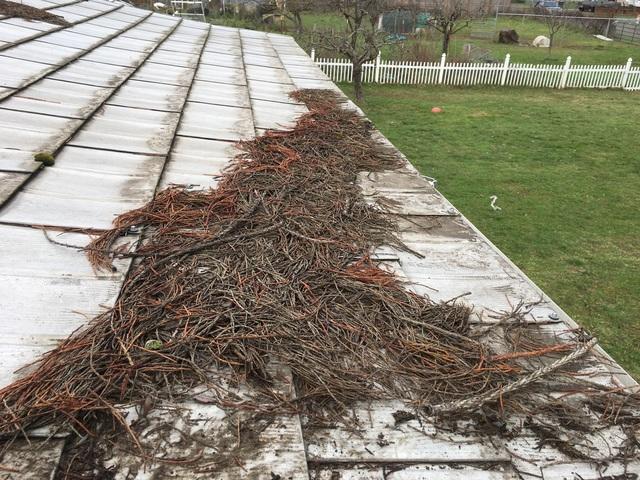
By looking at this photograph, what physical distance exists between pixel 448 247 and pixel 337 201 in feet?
3.14

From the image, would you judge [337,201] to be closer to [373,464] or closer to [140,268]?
[140,268]

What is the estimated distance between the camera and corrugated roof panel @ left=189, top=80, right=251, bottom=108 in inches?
246

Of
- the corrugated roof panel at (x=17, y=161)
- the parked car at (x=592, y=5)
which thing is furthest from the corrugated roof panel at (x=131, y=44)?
the parked car at (x=592, y=5)

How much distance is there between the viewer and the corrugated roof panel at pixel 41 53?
6.05m

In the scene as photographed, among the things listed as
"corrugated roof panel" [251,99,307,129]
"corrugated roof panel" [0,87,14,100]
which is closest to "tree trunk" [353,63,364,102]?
"corrugated roof panel" [251,99,307,129]

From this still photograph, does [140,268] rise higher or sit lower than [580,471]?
higher

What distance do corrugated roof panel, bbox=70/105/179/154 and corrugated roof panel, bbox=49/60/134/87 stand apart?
994 millimetres

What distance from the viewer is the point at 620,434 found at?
1978 millimetres

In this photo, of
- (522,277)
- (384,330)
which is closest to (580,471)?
(384,330)

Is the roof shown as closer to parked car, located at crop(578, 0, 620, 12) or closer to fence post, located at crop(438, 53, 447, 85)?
fence post, located at crop(438, 53, 447, 85)

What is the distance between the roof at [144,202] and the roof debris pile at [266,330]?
0.11m

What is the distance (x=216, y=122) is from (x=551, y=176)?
9148mm

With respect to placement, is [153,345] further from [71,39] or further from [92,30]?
[92,30]

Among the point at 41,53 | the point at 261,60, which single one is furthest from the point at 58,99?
the point at 261,60
